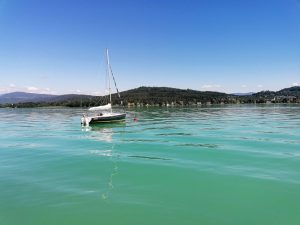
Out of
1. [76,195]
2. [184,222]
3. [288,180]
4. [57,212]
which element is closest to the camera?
[184,222]

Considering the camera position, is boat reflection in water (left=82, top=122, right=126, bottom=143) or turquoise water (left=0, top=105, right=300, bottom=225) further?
boat reflection in water (left=82, top=122, right=126, bottom=143)

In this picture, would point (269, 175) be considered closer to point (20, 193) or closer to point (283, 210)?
point (283, 210)

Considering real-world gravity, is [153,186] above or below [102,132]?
below

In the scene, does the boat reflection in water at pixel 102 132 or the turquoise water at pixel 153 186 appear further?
the boat reflection in water at pixel 102 132

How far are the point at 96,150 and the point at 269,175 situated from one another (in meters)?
15.9

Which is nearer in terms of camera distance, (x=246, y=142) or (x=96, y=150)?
(x=96, y=150)

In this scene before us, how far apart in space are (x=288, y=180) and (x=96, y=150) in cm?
1712

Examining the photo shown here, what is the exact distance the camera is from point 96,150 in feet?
97.5

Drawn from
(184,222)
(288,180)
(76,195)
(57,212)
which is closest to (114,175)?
(76,195)

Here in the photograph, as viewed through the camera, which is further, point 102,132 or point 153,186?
point 102,132

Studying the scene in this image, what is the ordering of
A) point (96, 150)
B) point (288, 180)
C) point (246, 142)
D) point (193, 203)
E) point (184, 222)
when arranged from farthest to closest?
point (246, 142), point (96, 150), point (288, 180), point (193, 203), point (184, 222)

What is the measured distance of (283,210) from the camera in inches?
524

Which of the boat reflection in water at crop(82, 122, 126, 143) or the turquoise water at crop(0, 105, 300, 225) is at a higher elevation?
the boat reflection in water at crop(82, 122, 126, 143)

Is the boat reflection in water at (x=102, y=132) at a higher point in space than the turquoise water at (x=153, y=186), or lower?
higher
